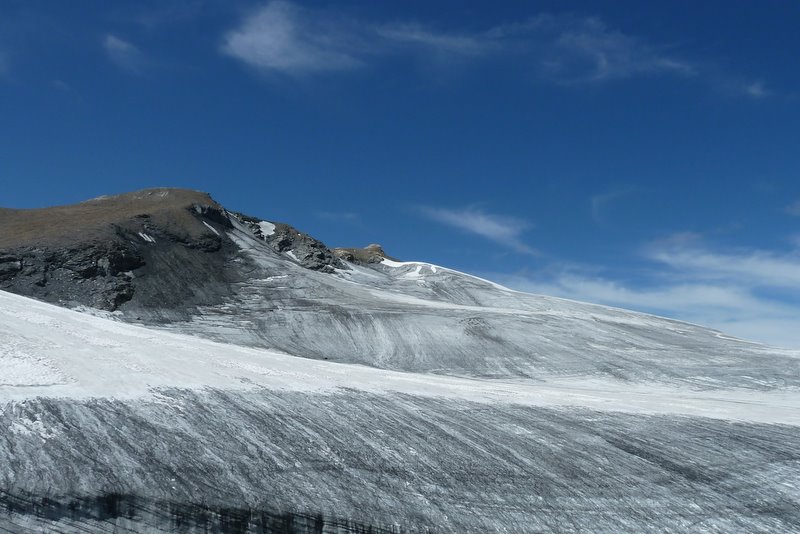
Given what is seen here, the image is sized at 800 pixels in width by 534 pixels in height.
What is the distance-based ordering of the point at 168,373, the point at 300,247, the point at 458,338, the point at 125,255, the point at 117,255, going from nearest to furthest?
the point at 168,373 → the point at 458,338 → the point at 117,255 → the point at 125,255 → the point at 300,247

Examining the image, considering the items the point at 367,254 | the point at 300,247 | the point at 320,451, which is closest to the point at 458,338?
the point at 320,451

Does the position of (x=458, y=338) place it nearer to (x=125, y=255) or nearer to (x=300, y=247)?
(x=125, y=255)

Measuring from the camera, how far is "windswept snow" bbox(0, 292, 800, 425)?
16.2 metres

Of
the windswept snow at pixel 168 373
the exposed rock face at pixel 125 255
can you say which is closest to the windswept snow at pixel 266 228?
the exposed rock face at pixel 125 255

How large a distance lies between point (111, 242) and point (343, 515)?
1665 inches

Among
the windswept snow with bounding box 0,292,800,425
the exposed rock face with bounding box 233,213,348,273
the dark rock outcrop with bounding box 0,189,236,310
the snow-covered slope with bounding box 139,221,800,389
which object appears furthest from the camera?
the exposed rock face with bounding box 233,213,348,273

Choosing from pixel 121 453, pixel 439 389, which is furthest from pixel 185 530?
pixel 439 389

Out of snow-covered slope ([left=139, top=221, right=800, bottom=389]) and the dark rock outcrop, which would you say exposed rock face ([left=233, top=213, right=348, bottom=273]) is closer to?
the dark rock outcrop

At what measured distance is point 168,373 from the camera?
18859 millimetres

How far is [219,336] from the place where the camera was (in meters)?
42.3

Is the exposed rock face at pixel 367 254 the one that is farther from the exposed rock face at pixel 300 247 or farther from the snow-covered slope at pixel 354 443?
the snow-covered slope at pixel 354 443

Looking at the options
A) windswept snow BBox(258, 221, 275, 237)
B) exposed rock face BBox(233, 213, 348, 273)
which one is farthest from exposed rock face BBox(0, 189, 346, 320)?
windswept snow BBox(258, 221, 275, 237)

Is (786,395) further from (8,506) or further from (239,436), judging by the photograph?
(8,506)

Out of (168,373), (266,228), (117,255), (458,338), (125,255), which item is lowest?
(168,373)
